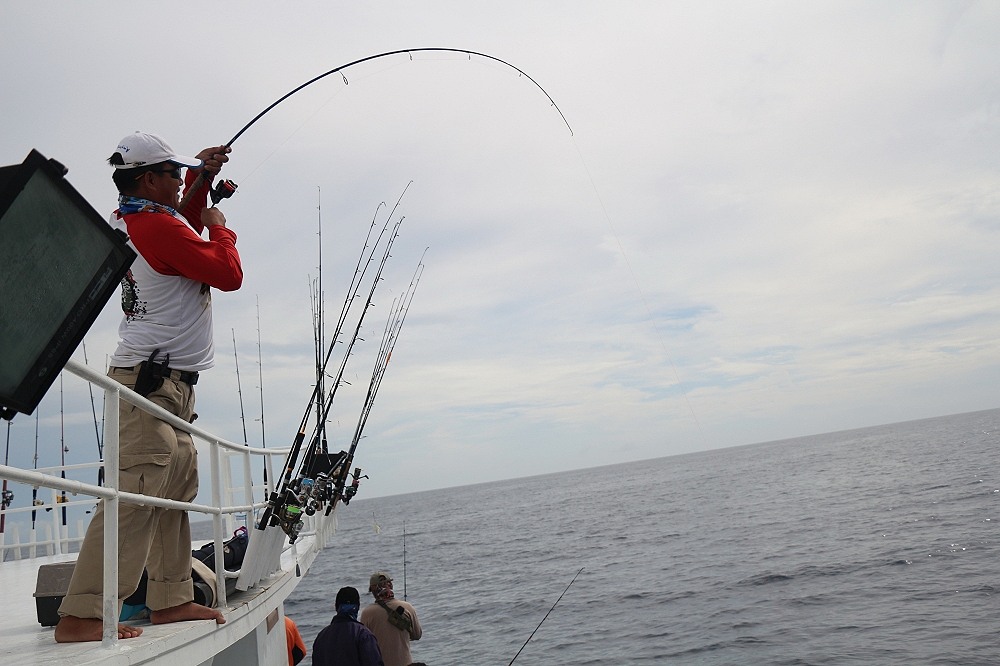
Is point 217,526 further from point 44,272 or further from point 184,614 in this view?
point 44,272

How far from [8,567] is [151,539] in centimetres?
572

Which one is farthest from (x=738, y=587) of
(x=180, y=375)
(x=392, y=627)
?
(x=180, y=375)

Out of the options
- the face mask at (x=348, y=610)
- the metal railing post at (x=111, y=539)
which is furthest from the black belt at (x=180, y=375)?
the face mask at (x=348, y=610)

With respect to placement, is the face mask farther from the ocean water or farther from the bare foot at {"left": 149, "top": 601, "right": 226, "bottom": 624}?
the ocean water

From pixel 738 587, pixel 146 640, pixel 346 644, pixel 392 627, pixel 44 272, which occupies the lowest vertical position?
pixel 738 587

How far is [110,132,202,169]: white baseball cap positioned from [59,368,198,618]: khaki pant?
79 centimetres

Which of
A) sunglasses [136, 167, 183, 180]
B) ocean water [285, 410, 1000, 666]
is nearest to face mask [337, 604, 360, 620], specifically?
sunglasses [136, 167, 183, 180]

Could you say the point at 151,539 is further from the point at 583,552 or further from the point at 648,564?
the point at 583,552

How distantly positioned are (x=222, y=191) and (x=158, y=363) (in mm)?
867

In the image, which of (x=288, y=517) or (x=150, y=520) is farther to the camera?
(x=288, y=517)

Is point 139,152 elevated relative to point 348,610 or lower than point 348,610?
elevated

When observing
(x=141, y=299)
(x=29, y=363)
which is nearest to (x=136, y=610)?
(x=141, y=299)

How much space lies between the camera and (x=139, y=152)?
9.73 ft

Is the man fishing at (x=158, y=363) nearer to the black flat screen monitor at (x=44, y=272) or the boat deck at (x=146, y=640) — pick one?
the boat deck at (x=146, y=640)
